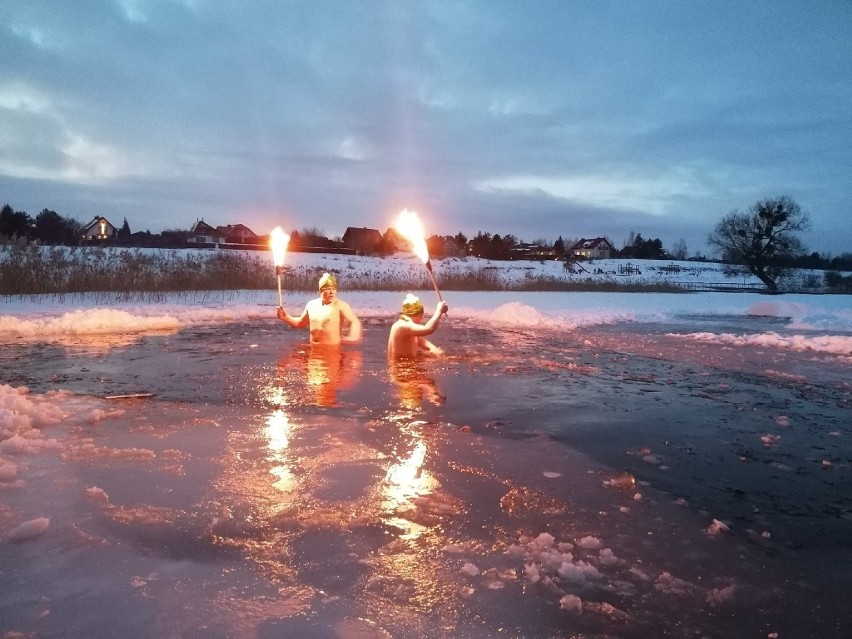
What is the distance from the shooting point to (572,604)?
8.95ft

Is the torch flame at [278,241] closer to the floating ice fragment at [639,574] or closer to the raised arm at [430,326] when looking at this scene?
the raised arm at [430,326]

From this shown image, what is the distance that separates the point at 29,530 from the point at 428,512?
2158mm

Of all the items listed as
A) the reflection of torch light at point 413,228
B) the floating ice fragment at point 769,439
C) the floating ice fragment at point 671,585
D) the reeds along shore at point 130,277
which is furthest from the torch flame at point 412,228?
the reeds along shore at point 130,277

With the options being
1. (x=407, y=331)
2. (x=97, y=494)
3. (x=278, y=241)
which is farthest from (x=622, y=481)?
(x=278, y=241)

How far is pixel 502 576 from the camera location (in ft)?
9.76

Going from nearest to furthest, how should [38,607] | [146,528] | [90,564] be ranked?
[38,607], [90,564], [146,528]

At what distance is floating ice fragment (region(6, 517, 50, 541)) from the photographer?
322cm

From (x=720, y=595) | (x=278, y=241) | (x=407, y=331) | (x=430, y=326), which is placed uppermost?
(x=278, y=241)

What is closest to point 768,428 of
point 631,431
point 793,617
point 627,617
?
point 631,431

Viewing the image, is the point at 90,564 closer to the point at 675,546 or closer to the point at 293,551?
the point at 293,551

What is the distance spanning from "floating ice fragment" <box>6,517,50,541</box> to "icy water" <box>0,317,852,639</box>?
8 cm

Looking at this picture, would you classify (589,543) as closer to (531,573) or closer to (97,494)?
(531,573)

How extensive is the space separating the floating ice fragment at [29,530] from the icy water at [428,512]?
8 centimetres

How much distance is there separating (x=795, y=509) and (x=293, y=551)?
3.14 metres
